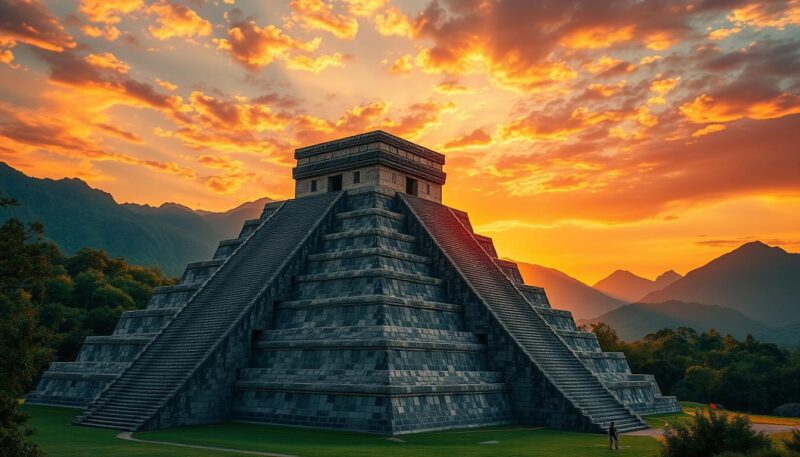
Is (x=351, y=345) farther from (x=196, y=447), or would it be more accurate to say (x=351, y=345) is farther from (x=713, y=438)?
(x=713, y=438)

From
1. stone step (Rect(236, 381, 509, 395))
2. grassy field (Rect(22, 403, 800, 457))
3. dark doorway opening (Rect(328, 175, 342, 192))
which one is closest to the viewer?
grassy field (Rect(22, 403, 800, 457))

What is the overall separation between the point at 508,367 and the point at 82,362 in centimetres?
2529

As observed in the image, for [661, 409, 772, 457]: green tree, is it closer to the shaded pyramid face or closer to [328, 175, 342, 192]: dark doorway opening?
the shaded pyramid face

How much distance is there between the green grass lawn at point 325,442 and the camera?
21.8m

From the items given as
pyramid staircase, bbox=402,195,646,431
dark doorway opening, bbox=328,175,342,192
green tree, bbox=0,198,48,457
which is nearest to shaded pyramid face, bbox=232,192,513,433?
pyramid staircase, bbox=402,195,646,431

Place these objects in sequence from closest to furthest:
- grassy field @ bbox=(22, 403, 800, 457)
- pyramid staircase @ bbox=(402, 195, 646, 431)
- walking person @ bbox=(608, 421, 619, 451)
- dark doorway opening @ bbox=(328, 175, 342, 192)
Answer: grassy field @ bbox=(22, 403, 800, 457), walking person @ bbox=(608, 421, 619, 451), pyramid staircase @ bbox=(402, 195, 646, 431), dark doorway opening @ bbox=(328, 175, 342, 192)

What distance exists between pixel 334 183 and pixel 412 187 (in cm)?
553

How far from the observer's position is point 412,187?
45.7 meters

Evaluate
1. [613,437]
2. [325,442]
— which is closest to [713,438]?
[613,437]

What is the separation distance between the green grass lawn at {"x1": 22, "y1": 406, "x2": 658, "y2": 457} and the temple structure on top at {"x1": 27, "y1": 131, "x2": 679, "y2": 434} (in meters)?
1.30

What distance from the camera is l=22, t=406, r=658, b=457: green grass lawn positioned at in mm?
21766

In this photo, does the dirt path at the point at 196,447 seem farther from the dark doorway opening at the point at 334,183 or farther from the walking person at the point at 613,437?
the dark doorway opening at the point at 334,183

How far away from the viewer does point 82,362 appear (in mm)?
38656

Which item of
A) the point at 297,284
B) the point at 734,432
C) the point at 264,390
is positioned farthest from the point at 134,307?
the point at 734,432
